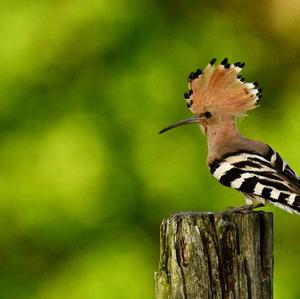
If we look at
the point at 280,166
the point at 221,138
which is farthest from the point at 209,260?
the point at 221,138

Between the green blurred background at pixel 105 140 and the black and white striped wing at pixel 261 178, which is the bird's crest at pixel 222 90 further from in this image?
the green blurred background at pixel 105 140

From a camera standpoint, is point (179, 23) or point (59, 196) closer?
point (59, 196)

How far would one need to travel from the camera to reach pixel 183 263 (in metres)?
2.65

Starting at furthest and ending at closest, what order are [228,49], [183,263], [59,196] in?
[228,49]
[59,196]
[183,263]

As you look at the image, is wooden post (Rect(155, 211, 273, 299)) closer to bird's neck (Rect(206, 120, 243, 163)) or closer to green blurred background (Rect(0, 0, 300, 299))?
bird's neck (Rect(206, 120, 243, 163))

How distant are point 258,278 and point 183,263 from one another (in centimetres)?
17

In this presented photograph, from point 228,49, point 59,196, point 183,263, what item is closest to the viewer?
point 183,263

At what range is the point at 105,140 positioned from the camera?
5855 mm

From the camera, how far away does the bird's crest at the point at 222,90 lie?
137 inches

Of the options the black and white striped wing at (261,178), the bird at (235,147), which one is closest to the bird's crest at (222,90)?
the bird at (235,147)

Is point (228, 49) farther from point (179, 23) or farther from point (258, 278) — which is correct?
point (258, 278)

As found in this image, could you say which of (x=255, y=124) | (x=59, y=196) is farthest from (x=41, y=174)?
(x=255, y=124)

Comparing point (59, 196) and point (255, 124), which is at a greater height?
point (255, 124)

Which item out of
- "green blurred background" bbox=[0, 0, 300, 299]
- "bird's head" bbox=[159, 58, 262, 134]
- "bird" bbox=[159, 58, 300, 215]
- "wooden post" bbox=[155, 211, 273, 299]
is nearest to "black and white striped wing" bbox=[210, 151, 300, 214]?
"bird" bbox=[159, 58, 300, 215]
